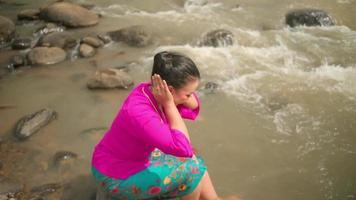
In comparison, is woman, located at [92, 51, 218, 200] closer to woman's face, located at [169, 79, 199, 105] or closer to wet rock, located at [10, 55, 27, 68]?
woman's face, located at [169, 79, 199, 105]

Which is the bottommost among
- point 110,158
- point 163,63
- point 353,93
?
point 353,93

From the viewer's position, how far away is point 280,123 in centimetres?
412

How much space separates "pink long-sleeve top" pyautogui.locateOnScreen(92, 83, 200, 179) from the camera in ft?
7.16

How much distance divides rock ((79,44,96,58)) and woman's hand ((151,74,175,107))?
3.50m

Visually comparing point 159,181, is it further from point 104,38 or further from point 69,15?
point 69,15

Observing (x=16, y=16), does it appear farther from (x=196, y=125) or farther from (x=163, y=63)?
(x=163, y=63)

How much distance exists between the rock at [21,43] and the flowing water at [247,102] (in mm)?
550

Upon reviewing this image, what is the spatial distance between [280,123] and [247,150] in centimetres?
61

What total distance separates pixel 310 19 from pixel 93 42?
370 cm

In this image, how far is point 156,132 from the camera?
216 cm

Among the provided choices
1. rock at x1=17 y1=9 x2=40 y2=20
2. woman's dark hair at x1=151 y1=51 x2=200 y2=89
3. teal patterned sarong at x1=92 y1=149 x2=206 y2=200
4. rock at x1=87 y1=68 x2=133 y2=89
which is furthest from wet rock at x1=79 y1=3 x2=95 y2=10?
woman's dark hair at x1=151 y1=51 x2=200 y2=89

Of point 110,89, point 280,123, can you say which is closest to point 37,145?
point 110,89

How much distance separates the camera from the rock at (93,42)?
579 cm

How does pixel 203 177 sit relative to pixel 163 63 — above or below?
below
